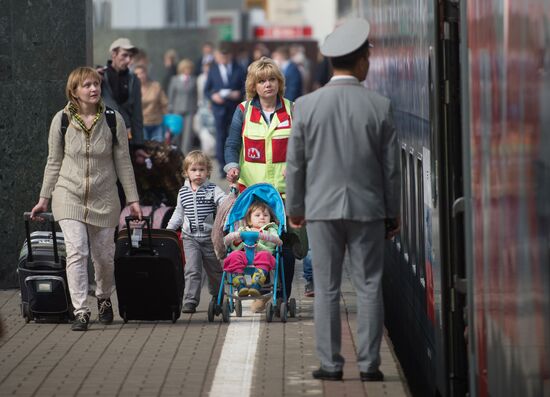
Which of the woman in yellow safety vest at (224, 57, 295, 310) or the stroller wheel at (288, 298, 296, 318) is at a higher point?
the woman in yellow safety vest at (224, 57, 295, 310)

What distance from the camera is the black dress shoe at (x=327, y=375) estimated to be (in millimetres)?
7617

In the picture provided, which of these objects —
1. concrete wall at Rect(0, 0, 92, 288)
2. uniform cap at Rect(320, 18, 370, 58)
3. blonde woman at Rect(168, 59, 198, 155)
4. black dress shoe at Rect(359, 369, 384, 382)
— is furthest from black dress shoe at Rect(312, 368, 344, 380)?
blonde woman at Rect(168, 59, 198, 155)

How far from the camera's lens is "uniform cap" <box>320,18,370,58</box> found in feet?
24.3

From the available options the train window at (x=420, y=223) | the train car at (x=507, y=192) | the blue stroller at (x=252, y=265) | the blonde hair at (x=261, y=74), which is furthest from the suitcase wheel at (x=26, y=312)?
the train car at (x=507, y=192)

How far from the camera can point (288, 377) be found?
7.89 m

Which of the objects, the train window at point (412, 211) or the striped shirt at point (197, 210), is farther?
the striped shirt at point (197, 210)

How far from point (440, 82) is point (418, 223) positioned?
5.68 feet

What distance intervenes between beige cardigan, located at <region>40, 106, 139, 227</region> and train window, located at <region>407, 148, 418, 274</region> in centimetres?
194

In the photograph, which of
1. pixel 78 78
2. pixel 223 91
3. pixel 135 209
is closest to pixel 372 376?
pixel 135 209

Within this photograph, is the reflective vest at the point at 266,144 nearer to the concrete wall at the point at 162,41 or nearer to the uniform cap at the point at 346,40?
the uniform cap at the point at 346,40

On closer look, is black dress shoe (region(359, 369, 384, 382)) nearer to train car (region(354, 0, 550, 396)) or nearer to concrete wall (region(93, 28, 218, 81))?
train car (region(354, 0, 550, 396))

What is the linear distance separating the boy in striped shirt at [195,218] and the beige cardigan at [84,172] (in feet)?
2.02

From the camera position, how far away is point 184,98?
27.2m

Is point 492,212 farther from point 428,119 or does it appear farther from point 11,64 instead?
point 11,64
